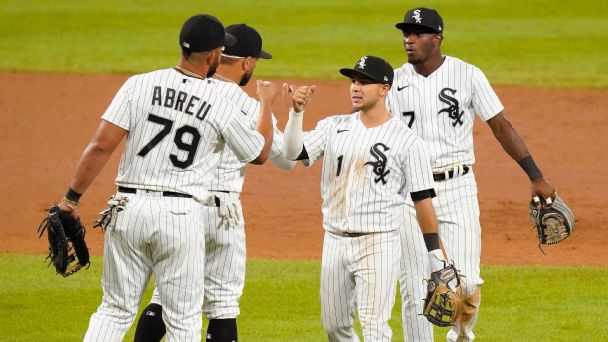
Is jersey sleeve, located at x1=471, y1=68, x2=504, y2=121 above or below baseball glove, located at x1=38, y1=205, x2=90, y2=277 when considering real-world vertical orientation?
above

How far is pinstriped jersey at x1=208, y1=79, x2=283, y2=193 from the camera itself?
714 cm

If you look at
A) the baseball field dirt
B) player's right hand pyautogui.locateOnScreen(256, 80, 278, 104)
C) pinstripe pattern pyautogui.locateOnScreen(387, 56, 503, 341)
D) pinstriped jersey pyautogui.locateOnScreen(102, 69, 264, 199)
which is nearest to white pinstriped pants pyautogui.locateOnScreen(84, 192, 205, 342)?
pinstriped jersey pyautogui.locateOnScreen(102, 69, 264, 199)

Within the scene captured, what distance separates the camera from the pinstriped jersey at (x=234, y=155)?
7141 mm

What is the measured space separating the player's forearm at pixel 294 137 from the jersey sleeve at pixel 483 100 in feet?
4.81

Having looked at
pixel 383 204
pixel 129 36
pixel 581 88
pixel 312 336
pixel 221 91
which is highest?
pixel 129 36

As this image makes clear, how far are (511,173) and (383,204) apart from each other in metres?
8.49

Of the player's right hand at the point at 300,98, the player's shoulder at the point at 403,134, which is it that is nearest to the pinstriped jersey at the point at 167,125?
the player's right hand at the point at 300,98

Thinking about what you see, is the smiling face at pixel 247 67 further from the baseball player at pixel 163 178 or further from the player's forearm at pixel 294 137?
the baseball player at pixel 163 178

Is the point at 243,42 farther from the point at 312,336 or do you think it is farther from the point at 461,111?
the point at 312,336

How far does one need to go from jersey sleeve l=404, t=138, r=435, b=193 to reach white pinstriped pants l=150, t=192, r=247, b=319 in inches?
42.0

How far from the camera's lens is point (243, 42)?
7.37 meters

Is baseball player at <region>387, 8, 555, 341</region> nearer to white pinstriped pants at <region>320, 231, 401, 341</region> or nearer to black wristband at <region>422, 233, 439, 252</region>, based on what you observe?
white pinstriped pants at <region>320, 231, 401, 341</region>

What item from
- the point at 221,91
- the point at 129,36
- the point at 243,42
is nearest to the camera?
the point at 221,91

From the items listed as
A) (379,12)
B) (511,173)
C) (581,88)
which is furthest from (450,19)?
(511,173)
